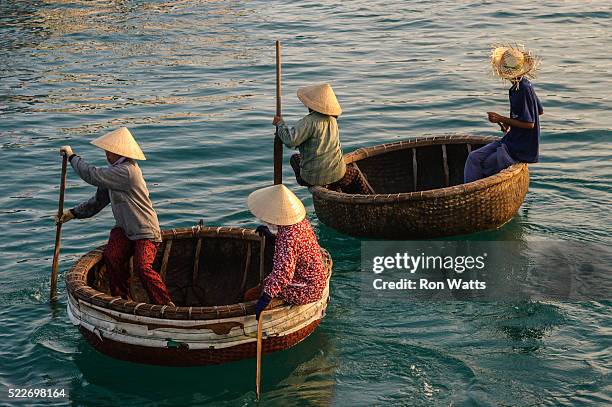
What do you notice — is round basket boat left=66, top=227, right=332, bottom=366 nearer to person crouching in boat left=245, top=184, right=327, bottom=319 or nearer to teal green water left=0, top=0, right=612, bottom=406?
person crouching in boat left=245, top=184, right=327, bottom=319

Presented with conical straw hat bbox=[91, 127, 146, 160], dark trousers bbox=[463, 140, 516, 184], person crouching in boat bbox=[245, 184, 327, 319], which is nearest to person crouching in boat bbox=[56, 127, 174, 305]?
conical straw hat bbox=[91, 127, 146, 160]

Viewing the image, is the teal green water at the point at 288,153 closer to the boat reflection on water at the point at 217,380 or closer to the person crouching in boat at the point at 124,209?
the boat reflection on water at the point at 217,380

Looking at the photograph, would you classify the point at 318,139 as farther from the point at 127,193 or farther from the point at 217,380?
the point at 217,380

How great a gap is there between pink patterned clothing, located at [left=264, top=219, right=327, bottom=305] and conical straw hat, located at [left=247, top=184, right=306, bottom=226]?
4.0 inches

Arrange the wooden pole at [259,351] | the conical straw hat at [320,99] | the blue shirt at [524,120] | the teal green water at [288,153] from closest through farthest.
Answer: the wooden pole at [259,351] → the teal green water at [288,153] → the conical straw hat at [320,99] → the blue shirt at [524,120]

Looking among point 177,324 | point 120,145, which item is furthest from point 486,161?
point 177,324

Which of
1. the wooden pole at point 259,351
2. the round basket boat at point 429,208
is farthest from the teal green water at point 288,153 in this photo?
the round basket boat at point 429,208

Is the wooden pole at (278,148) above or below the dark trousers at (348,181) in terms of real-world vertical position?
above

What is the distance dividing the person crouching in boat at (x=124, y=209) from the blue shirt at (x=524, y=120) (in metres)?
3.67

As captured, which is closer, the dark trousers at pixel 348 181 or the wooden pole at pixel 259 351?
the wooden pole at pixel 259 351

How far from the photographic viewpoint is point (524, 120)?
938cm

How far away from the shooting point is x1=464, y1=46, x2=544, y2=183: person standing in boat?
30.4 ft

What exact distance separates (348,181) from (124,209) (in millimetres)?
2931

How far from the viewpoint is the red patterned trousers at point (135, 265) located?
7707mm
